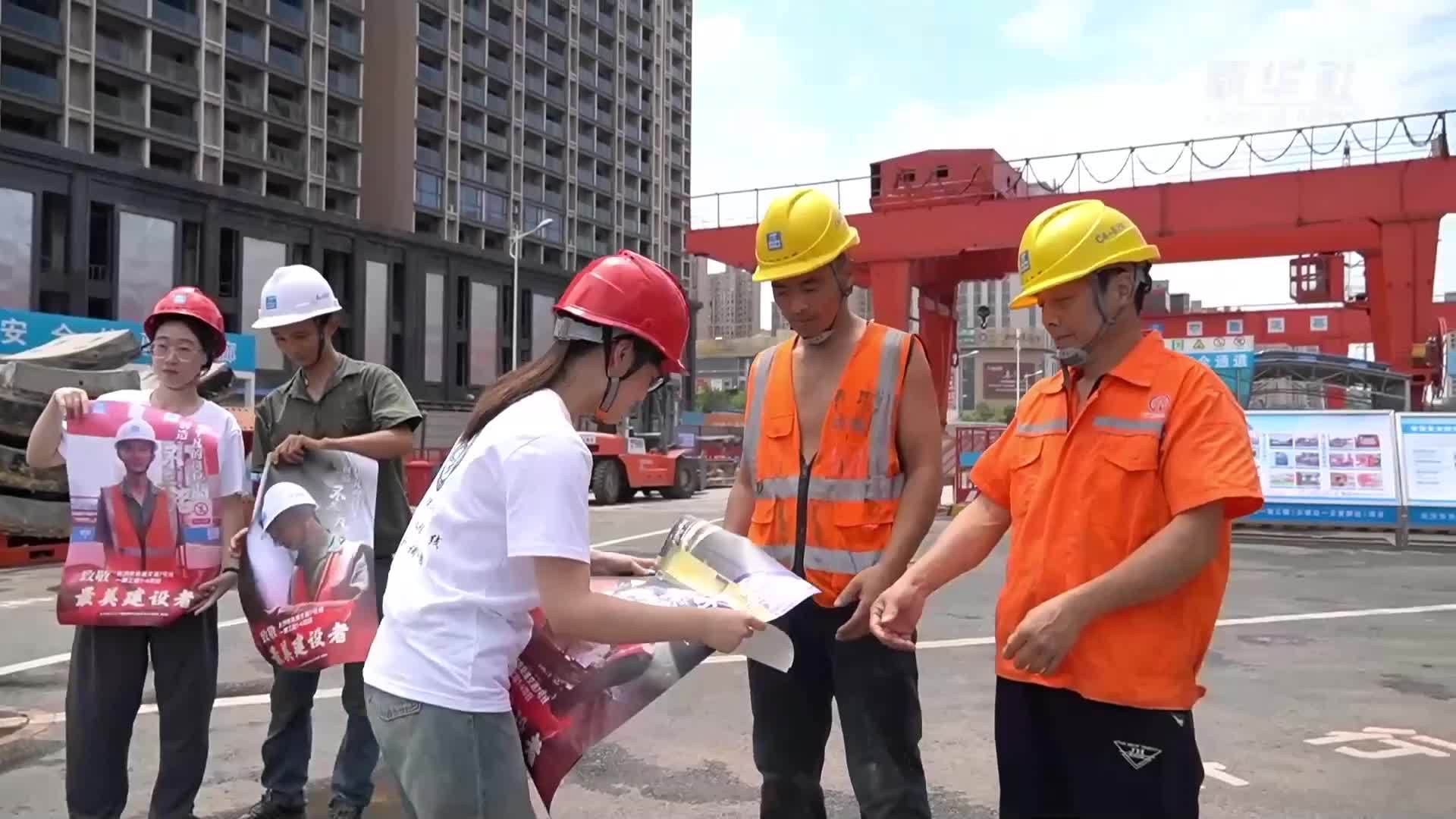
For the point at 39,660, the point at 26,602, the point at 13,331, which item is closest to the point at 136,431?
the point at 39,660

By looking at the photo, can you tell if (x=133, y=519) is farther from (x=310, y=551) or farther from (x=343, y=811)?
(x=343, y=811)

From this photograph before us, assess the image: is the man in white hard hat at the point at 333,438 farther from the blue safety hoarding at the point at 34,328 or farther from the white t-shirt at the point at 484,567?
the blue safety hoarding at the point at 34,328

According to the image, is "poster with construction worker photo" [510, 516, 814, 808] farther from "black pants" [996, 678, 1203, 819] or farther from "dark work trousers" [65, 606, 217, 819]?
"dark work trousers" [65, 606, 217, 819]

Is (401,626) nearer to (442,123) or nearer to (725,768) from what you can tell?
(725,768)

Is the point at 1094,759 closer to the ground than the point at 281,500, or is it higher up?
closer to the ground

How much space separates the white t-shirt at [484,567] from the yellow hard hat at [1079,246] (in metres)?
1.04

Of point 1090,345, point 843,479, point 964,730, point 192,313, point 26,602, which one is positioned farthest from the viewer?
point 26,602

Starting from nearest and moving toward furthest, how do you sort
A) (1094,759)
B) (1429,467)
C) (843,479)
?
1. (1094,759)
2. (843,479)
3. (1429,467)

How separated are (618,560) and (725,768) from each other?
2580 millimetres

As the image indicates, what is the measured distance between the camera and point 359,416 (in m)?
3.86

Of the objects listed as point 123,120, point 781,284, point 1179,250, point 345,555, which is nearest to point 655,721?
point 345,555

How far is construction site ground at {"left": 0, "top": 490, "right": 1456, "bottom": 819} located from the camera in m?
4.20

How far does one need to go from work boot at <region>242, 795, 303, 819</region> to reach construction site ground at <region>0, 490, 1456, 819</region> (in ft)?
0.32

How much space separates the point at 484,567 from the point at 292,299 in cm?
214
